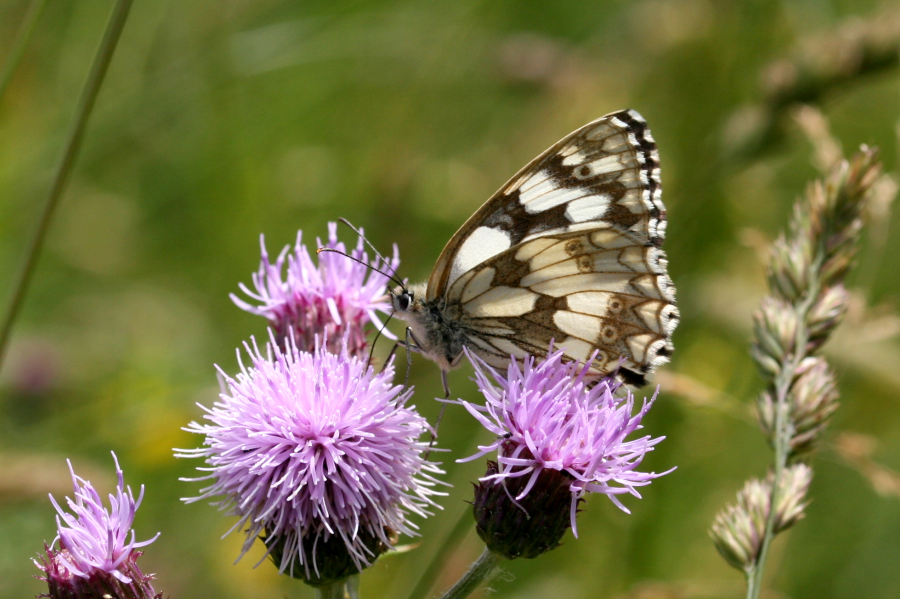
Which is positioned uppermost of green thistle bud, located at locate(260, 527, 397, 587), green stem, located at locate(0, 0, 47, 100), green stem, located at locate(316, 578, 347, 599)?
green stem, located at locate(0, 0, 47, 100)

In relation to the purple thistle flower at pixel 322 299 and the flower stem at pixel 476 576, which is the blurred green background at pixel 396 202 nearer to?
the purple thistle flower at pixel 322 299

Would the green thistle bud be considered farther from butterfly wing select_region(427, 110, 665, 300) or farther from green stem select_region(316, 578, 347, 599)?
butterfly wing select_region(427, 110, 665, 300)

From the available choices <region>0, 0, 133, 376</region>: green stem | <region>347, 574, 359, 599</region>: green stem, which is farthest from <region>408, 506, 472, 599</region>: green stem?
<region>0, 0, 133, 376</region>: green stem

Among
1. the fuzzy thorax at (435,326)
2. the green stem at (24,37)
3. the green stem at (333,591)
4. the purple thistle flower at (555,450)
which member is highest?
the green stem at (24,37)

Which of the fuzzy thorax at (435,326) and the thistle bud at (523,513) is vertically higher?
the fuzzy thorax at (435,326)

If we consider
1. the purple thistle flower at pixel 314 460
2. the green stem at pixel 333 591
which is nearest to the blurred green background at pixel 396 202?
the purple thistle flower at pixel 314 460

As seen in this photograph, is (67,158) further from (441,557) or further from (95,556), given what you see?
(441,557)

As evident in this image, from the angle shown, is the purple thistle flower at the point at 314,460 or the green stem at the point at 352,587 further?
the green stem at the point at 352,587
